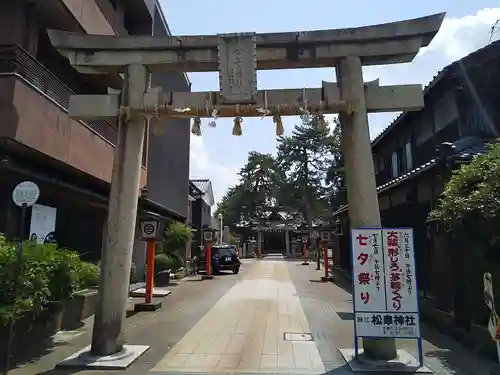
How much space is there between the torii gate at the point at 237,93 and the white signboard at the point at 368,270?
1.23 ft

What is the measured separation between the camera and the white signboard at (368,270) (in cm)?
716

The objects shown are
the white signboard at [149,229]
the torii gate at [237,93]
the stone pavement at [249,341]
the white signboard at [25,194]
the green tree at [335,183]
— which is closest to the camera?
the white signboard at [25,194]

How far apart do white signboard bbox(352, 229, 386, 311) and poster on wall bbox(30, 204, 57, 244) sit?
7871 millimetres

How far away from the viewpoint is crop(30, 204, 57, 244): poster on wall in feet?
35.3

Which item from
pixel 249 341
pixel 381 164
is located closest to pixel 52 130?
pixel 249 341

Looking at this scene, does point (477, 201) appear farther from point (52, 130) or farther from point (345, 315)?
point (52, 130)

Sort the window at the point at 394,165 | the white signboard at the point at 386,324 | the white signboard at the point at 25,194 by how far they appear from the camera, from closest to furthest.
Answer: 1. the white signboard at the point at 25,194
2. the white signboard at the point at 386,324
3. the window at the point at 394,165

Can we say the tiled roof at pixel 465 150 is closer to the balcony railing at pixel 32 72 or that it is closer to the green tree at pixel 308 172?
the balcony railing at pixel 32 72

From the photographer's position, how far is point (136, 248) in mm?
20734

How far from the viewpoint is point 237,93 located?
8.19 meters

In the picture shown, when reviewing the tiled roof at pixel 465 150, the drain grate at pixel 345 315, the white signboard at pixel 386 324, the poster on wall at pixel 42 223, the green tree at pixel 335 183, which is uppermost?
the green tree at pixel 335 183

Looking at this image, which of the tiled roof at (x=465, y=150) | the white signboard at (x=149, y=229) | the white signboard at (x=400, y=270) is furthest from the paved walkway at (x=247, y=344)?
the tiled roof at (x=465, y=150)

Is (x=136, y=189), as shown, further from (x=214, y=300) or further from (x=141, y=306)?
(x=214, y=300)

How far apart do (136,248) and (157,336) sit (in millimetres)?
11706
